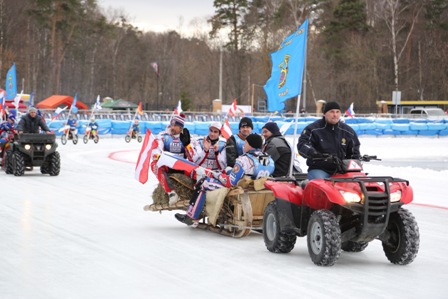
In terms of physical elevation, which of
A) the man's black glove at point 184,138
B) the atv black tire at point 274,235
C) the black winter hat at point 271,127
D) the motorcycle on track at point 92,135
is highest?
the black winter hat at point 271,127

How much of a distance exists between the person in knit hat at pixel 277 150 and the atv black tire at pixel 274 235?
139 cm

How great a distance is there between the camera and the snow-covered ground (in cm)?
809

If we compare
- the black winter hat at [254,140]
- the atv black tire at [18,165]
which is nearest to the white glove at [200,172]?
the black winter hat at [254,140]

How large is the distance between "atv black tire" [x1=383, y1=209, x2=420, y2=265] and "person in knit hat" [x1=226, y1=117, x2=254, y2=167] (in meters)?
3.18

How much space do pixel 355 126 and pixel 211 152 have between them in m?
41.7

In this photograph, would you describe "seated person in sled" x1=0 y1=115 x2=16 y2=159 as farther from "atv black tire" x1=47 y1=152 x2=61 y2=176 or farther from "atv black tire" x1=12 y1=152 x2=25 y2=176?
"atv black tire" x1=47 y1=152 x2=61 y2=176

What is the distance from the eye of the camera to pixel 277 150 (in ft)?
38.8

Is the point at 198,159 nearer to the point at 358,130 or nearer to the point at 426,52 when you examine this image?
the point at 358,130

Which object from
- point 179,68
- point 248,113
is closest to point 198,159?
point 248,113

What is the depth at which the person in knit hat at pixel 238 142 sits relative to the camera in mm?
12203

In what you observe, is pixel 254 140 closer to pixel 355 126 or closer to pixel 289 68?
pixel 289 68

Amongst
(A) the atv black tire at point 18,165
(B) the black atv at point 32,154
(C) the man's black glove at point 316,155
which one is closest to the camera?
(C) the man's black glove at point 316,155

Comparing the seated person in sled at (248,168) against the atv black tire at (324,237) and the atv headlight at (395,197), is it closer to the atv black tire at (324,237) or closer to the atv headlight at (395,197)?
the atv black tire at (324,237)

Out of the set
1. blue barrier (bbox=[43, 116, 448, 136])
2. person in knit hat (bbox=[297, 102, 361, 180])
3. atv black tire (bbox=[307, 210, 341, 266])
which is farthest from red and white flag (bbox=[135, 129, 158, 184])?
blue barrier (bbox=[43, 116, 448, 136])
